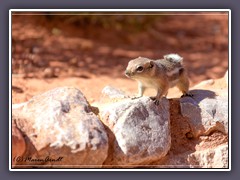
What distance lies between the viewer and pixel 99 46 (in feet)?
37.5

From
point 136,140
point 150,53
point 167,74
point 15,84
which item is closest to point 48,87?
point 15,84

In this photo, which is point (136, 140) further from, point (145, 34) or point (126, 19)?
point (145, 34)

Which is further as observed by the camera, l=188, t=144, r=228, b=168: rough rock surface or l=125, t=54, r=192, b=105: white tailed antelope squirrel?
l=125, t=54, r=192, b=105: white tailed antelope squirrel

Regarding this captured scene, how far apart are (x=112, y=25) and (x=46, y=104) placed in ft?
21.0

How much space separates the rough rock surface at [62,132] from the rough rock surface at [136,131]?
18 centimetres

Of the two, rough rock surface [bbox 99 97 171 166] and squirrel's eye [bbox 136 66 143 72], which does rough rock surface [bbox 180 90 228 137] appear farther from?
squirrel's eye [bbox 136 66 143 72]

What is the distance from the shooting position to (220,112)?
6547 mm

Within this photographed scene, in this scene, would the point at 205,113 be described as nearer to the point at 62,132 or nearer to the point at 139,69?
the point at 139,69

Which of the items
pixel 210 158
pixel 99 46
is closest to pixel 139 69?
pixel 210 158

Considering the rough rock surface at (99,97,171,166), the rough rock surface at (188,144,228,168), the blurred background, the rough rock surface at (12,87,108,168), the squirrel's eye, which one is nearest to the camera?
the rough rock surface at (12,87,108,168)

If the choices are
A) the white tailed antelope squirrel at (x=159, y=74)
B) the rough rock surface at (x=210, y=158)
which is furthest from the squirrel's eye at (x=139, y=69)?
the rough rock surface at (x=210, y=158)

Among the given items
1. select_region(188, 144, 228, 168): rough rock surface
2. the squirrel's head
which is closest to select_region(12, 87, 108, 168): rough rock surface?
the squirrel's head

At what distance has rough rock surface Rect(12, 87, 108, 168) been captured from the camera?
5.23 metres

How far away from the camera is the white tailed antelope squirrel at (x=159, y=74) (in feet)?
20.9
